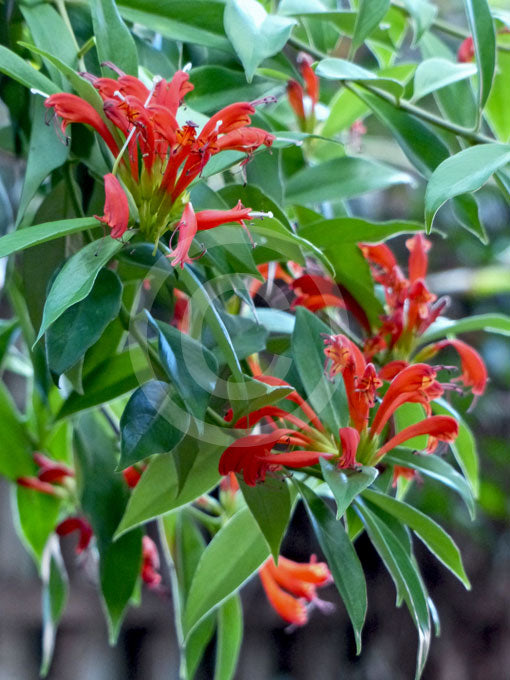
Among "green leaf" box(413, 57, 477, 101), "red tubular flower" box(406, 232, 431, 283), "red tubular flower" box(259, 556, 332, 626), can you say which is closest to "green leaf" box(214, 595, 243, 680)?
"red tubular flower" box(259, 556, 332, 626)

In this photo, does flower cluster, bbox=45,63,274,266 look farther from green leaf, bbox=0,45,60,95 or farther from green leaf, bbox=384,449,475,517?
green leaf, bbox=384,449,475,517

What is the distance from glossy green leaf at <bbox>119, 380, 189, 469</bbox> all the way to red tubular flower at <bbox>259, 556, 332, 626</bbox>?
17 cm

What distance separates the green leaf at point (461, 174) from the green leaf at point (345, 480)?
0.11m

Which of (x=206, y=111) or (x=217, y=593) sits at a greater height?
(x=206, y=111)

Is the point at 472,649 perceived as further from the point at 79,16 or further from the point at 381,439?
the point at 79,16

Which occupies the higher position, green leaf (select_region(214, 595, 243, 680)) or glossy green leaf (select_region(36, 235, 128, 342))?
glossy green leaf (select_region(36, 235, 128, 342))

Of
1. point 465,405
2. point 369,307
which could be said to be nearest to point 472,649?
point 465,405

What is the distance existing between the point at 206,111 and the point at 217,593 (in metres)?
0.25

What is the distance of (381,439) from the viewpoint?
0.48 m

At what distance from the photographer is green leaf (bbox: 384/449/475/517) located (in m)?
0.45

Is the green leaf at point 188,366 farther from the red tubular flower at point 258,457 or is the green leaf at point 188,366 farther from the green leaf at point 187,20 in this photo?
the green leaf at point 187,20

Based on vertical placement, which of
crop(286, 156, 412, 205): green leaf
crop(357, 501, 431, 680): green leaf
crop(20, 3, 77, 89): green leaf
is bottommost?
crop(357, 501, 431, 680): green leaf

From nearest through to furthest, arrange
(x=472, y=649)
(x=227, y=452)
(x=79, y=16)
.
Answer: (x=227, y=452)
(x=79, y=16)
(x=472, y=649)

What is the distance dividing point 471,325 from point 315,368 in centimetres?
13
